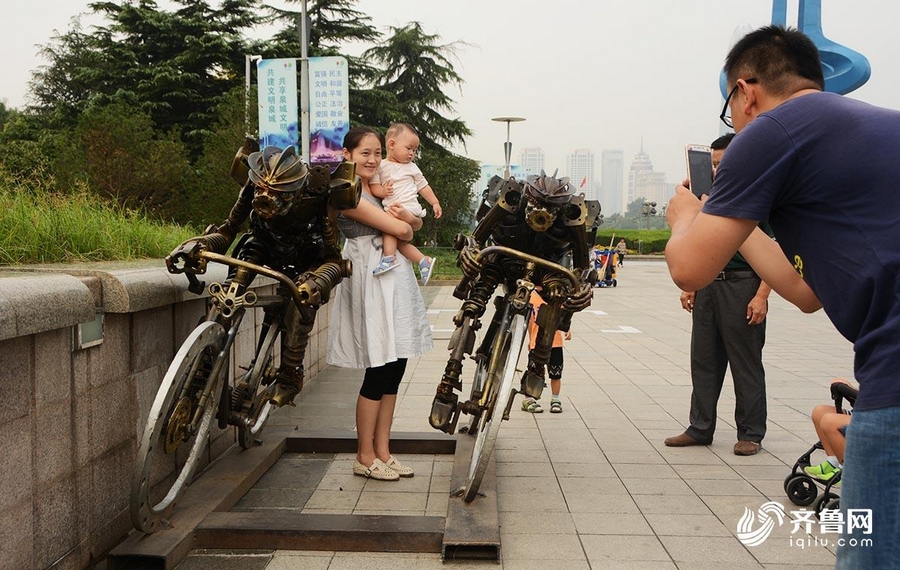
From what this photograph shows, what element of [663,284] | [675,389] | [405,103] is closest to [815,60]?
[675,389]

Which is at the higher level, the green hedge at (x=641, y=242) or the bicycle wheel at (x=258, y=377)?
the bicycle wheel at (x=258, y=377)

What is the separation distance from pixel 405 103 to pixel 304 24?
81.4ft

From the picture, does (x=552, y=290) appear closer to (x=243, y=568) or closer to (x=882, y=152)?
(x=243, y=568)

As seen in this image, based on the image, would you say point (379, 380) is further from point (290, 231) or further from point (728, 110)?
point (728, 110)

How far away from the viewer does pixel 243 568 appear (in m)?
3.66

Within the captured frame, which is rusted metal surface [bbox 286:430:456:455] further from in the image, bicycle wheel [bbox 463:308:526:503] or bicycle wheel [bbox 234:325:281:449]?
bicycle wheel [bbox 234:325:281:449]

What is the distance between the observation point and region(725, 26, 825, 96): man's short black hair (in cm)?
227

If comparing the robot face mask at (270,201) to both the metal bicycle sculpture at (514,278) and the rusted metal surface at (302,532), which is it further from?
the rusted metal surface at (302,532)

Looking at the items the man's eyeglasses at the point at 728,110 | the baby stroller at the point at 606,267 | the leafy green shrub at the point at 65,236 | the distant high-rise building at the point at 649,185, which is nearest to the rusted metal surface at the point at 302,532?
the leafy green shrub at the point at 65,236

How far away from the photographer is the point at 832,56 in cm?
1511

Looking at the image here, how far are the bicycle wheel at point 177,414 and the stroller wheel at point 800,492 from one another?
10.3ft

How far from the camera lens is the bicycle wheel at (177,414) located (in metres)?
3.45

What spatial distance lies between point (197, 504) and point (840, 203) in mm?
3323

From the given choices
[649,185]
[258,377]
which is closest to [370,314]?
[258,377]
